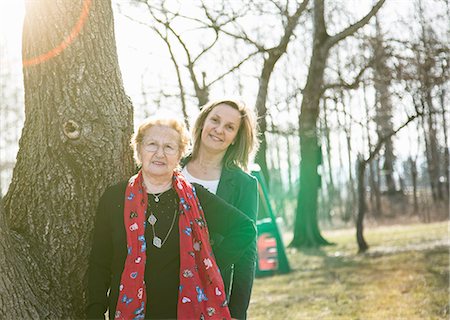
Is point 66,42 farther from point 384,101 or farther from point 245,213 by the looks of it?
point 384,101

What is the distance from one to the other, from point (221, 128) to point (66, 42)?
1.05m

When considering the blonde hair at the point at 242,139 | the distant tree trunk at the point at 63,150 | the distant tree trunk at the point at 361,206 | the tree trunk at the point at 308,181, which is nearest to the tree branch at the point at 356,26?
the distant tree trunk at the point at 361,206

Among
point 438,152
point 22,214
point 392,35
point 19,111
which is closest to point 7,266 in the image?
point 22,214

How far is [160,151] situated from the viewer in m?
3.26

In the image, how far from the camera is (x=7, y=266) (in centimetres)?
330

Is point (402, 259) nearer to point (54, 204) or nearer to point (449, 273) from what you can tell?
point (449, 273)

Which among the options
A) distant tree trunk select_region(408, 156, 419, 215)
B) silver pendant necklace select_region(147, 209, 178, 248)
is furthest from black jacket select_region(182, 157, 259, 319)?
distant tree trunk select_region(408, 156, 419, 215)

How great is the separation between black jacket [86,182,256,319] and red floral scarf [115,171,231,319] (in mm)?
89

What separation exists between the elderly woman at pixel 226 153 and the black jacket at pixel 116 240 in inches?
12.4

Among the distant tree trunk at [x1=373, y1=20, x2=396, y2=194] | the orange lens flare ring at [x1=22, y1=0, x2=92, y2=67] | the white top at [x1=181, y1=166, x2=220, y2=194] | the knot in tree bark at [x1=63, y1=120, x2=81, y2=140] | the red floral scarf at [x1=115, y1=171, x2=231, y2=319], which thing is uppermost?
the distant tree trunk at [x1=373, y1=20, x2=396, y2=194]

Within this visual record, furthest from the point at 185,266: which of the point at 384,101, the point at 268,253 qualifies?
the point at 384,101

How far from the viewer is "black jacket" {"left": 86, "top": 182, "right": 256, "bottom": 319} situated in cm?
325

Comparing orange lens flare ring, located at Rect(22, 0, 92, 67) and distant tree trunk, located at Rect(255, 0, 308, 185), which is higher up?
distant tree trunk, located at Rect(255, 0, 308, 185)

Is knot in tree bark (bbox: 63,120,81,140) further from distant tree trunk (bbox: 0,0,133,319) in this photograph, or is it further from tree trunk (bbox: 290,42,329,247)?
tree trunk (bbox: 290,42,329,247)
